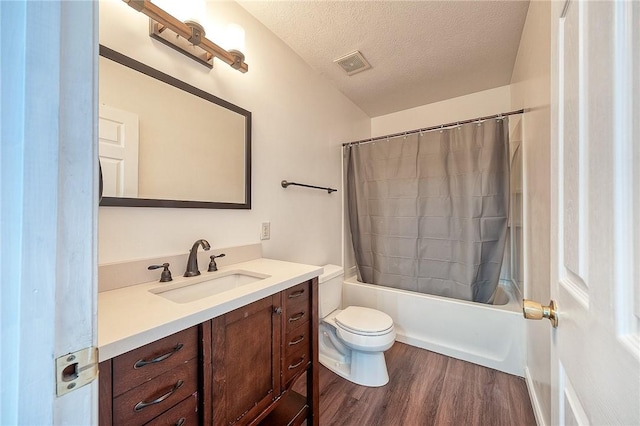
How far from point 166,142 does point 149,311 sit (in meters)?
0.80

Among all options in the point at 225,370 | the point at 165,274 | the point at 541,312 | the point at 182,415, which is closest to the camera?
the point at 541,312

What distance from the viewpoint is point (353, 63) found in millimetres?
2068

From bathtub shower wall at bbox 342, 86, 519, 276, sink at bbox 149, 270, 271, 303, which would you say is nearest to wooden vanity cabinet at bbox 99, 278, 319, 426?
sink at bbox 149, 270, 271, 303

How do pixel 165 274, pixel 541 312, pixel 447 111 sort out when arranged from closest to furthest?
pixel 541 312 < pixel 165 274 < pixel 447 111

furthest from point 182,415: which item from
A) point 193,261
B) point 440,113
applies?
point 440,113

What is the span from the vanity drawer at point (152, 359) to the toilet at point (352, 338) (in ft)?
3.47

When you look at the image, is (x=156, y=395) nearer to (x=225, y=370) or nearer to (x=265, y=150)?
(x=225, y=370)

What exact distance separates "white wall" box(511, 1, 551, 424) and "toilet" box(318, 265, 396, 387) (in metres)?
0.78

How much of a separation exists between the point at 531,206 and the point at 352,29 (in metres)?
1.63

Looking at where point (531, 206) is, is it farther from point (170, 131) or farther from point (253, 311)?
point (170, 131)

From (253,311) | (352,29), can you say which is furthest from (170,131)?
(352,29)

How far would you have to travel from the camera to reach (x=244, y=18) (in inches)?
62.2

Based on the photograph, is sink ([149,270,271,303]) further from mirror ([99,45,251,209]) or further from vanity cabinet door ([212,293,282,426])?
mirror ([99,45,251,209])

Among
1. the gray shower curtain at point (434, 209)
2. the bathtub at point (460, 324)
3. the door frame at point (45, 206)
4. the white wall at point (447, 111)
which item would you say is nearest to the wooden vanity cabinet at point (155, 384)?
the door frame at point (45, 206)
